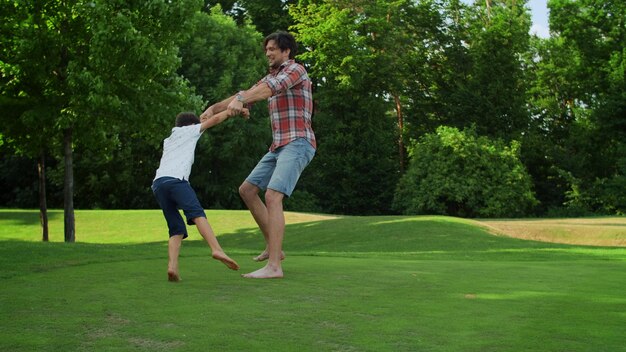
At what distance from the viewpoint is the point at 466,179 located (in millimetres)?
36188

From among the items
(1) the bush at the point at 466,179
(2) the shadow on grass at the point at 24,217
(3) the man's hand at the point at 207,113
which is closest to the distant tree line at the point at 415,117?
(1) the bush at the point at 466,179

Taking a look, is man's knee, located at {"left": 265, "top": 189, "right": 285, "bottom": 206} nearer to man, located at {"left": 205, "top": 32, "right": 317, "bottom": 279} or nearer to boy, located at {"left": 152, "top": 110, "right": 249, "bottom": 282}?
man, located at {"left": 205, "top": 32, "right": 317, "bottom": 279}

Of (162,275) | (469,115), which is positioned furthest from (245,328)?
(469,115)

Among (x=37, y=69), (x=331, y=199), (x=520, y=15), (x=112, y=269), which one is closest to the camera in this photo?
(x=112, y=269)

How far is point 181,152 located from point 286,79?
116 cm

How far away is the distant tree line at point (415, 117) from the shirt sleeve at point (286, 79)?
25.3 m

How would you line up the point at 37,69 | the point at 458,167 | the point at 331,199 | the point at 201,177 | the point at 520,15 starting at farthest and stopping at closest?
the point at 520,15, the point at 331,199, the point at 201,177, the point at 458,167, the point at 37,69

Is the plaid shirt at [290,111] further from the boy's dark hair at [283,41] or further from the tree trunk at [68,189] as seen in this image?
the tree trunk at [68,189]

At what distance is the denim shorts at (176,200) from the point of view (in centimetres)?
706

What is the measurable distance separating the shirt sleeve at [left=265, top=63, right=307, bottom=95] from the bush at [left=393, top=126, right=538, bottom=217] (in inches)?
1141

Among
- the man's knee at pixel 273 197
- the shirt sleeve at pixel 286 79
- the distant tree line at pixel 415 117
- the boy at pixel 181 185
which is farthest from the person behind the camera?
the distant tree line at pixel 415 117

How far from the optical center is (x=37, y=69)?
21.0m

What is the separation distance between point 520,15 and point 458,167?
19442mm

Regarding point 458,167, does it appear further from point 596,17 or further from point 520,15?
point 520,15
